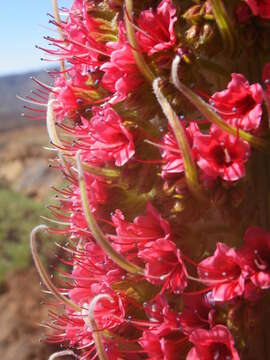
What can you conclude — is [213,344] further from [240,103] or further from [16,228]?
[16,228]

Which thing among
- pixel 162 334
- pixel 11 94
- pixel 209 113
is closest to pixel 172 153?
pixel 209 113

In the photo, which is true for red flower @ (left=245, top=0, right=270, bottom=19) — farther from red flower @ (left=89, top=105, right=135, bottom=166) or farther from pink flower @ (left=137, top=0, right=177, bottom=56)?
red flower @ (left=89, top=105, right=135, bottom=166)

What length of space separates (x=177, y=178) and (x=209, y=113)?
0.92 feet

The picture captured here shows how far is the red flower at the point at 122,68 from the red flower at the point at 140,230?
0.41 m

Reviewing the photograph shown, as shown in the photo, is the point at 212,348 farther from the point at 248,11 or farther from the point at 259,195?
the point at 248,11

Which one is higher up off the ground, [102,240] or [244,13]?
[244,13]

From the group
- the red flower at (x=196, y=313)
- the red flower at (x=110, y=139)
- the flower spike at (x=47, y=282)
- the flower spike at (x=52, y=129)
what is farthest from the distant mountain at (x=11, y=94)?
the red flower at (x=196, y=313)

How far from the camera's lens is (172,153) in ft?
6.68

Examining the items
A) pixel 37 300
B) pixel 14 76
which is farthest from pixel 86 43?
pixel 14 76

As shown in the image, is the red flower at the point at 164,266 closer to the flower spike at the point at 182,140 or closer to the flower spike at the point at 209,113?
the flower spike at the point at 182,140

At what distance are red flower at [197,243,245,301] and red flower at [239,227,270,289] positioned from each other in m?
A: 0.03

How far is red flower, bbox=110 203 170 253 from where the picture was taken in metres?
2.11

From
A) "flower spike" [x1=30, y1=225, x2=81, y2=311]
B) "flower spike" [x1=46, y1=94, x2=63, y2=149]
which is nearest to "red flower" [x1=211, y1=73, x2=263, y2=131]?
"flower spike" [x1=46, y1=94, x2=63, y2=149]

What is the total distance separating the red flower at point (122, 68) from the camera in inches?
83.6
